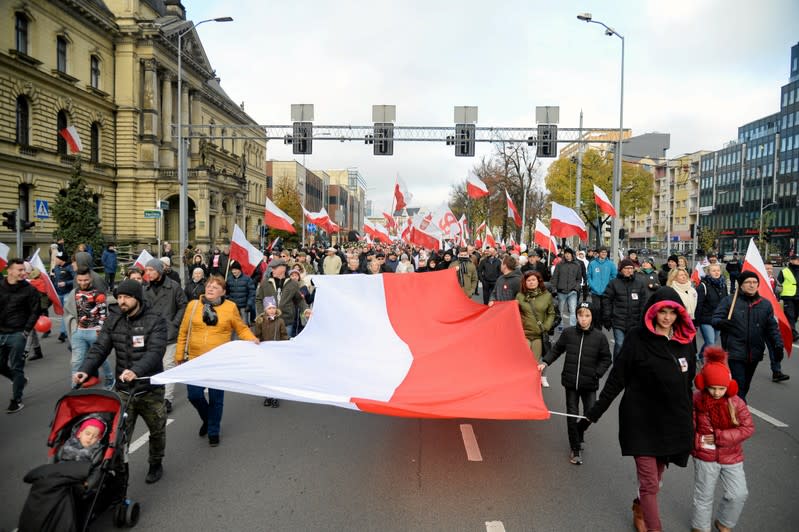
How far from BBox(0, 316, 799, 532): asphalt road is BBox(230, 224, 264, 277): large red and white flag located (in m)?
6.70

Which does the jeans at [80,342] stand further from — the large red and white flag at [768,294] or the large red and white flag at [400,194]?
the large red and white flag at [400,194]

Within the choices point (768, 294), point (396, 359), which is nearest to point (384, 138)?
point (768, 294)

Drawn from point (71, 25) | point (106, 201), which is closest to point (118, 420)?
point (71, 25)

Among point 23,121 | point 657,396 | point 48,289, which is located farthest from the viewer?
point 23,121

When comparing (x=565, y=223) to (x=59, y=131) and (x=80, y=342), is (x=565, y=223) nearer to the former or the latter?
(x=80, y=342)

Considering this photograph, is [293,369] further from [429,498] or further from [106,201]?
[106,201]

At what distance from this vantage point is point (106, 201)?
48.3 m

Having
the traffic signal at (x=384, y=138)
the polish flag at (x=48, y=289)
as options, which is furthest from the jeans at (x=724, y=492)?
the traffic signal at (x=384, y=138)

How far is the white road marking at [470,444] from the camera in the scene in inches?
232

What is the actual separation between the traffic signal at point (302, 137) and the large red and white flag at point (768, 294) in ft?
71.3

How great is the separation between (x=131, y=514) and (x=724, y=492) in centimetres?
426

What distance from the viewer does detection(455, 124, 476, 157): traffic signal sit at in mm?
26891

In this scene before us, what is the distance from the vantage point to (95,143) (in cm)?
4722

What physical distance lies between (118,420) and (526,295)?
17.1 feet
